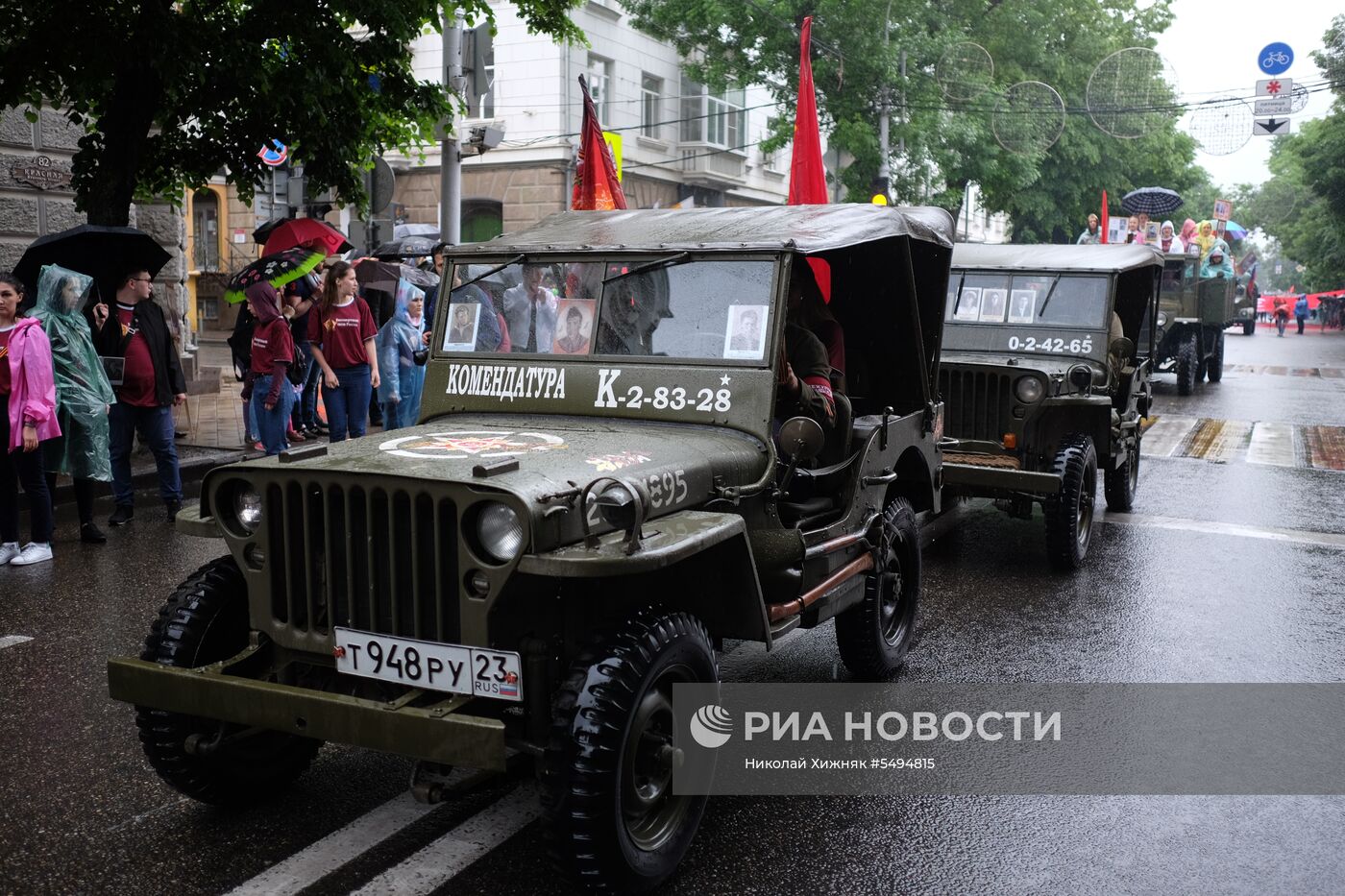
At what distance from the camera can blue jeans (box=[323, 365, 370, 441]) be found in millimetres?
10656

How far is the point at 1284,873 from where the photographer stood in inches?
153

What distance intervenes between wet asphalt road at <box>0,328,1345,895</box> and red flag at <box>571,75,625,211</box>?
3.36 metres

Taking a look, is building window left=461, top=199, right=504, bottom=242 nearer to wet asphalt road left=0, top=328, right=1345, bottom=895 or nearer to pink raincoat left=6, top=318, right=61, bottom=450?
wet asphalt road left=0, top=328, right=1345, bottom=895

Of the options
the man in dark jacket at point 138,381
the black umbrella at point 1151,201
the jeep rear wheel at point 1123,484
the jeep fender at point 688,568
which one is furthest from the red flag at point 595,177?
the black umbrella at point 1151,201

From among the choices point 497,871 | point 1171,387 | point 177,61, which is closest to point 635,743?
point 497,871

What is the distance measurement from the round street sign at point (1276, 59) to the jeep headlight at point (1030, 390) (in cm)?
1370

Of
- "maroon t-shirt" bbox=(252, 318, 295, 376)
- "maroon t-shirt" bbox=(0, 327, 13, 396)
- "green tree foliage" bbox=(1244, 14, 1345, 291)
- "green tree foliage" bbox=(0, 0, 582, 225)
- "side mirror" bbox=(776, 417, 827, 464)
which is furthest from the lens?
"green tree foliage" bbox=(1244, 14, 1345, 291)

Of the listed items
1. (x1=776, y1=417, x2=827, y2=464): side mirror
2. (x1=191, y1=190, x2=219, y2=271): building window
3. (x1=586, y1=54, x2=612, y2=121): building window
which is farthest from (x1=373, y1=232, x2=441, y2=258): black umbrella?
(x1=191, y1=190, x2=219, y2=271): building window

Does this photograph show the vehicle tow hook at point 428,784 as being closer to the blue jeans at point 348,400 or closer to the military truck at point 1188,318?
the blue jeans at point 348,400

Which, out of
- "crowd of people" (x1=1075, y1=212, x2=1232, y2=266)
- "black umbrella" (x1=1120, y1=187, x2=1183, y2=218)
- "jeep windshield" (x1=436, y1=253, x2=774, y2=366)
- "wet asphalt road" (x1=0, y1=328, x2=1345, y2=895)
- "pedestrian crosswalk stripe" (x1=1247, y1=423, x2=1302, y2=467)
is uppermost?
"black umbrella" (x1=1120, y1=187, x2=1183, y2=218)

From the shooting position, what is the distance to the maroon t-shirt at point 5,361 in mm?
7449

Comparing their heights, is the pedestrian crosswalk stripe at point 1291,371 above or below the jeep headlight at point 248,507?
below

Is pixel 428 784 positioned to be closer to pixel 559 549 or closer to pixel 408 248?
pixel 559 549

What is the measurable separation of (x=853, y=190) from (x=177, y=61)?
23641 mm
